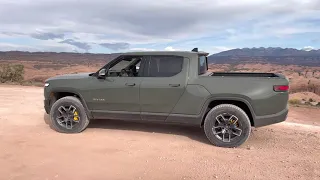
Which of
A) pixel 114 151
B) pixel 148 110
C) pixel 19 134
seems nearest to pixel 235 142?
pixel 148 110

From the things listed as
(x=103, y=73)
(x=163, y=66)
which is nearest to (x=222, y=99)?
(x=163, y=66)

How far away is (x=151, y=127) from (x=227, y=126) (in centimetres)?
198

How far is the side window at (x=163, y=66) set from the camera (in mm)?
6276

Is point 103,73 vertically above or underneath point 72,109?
above

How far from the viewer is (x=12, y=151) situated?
5434 millimetres

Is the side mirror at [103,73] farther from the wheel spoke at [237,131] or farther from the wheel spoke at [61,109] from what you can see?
the wheel spoke at [237,131]

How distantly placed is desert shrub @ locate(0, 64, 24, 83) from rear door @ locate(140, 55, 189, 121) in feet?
54.4

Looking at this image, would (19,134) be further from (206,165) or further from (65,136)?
(206,165)

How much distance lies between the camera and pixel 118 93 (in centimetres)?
647

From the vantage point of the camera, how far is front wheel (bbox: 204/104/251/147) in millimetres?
5797

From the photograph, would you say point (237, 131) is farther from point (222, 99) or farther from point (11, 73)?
point (11, 73)

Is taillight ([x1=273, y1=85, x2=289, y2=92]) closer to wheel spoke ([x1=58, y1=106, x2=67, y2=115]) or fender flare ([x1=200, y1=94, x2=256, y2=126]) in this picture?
fender flare ([x1=200, y1=94, x2=256, y2=126])

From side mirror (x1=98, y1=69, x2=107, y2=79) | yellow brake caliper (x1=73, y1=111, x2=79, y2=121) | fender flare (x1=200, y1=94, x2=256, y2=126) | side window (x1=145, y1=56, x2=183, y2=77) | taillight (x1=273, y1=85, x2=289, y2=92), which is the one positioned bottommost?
yellow brake caliper (x1=73, y1=111, x2=79, y2=121)

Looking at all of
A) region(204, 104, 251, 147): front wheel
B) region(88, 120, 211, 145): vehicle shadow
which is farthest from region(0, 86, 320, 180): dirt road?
region(204, 104, 251, 147): front wheel
